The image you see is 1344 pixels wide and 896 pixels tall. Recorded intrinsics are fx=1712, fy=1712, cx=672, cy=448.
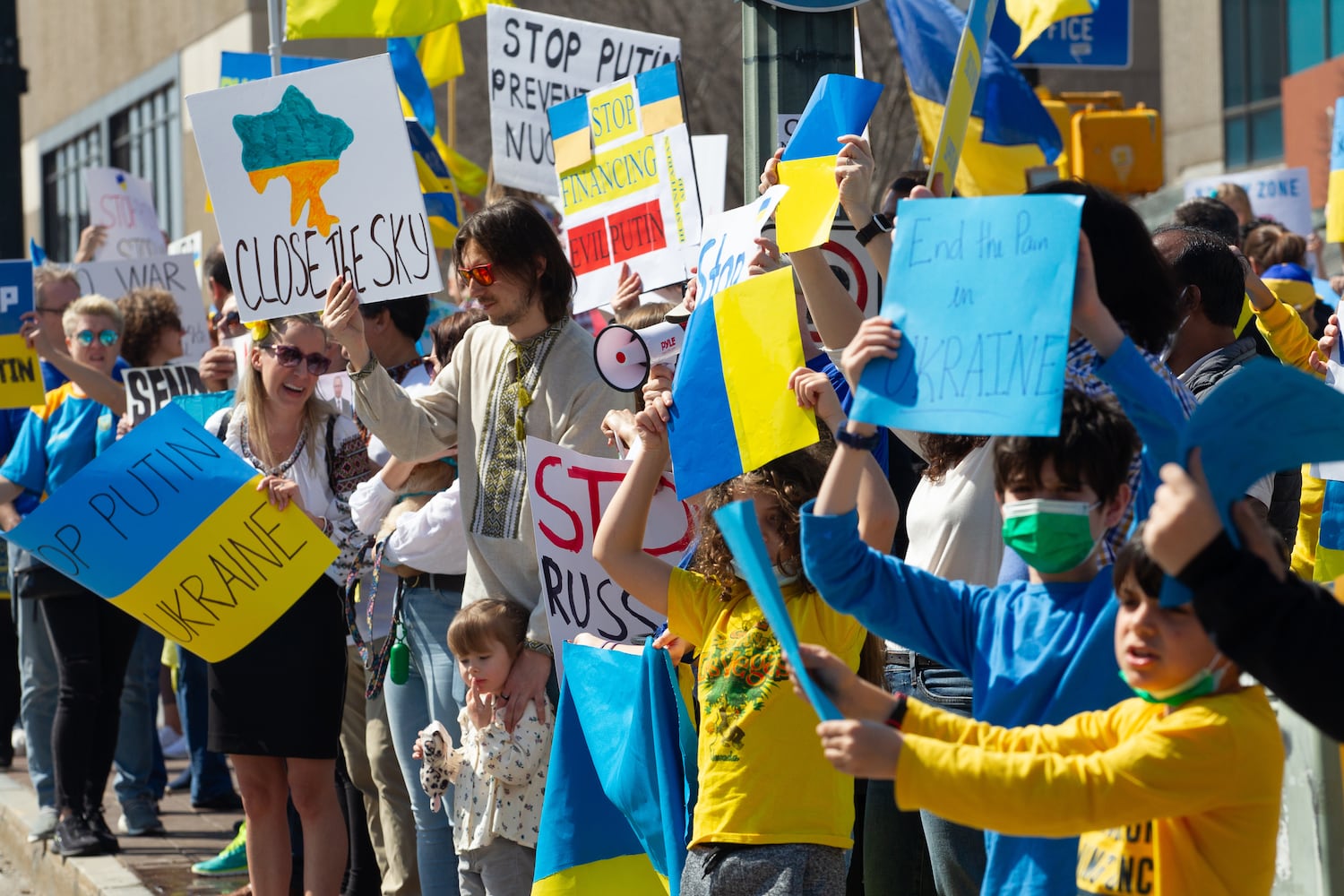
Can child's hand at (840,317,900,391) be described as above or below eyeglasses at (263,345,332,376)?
below

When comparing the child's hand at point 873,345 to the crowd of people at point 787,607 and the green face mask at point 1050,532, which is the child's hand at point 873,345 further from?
the green face mask at point 1050,532

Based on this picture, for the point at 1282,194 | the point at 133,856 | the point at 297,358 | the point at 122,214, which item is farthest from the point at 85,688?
the point at 1282,194

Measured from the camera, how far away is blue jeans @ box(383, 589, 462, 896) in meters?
4.82

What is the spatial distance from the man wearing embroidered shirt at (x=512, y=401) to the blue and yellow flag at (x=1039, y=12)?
373cm

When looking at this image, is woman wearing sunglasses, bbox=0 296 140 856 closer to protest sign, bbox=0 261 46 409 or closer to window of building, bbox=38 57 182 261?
protest sign, bbox=0 261 46 409

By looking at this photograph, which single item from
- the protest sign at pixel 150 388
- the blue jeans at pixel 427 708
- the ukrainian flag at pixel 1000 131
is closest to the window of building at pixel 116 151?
the ukrainian flag at pixel 1000 131

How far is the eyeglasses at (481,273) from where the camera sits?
178 inches

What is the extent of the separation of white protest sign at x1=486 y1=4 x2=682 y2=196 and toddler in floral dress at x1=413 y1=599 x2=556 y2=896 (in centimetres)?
285

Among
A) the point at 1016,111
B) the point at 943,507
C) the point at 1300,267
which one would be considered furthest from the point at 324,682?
the point at 1016,111

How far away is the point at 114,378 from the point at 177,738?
2.44 metres

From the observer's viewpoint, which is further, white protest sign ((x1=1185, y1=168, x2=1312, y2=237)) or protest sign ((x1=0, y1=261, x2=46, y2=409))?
white protest sign ((x1=1185, y1=168, x2=1312, y2=237))

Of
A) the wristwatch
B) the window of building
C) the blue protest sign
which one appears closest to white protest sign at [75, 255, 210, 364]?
the wristwatch

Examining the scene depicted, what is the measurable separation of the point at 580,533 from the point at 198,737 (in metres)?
3.77

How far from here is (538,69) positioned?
6.80 m
